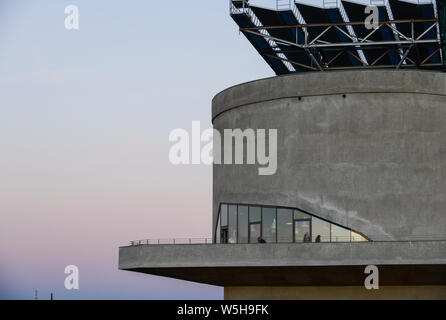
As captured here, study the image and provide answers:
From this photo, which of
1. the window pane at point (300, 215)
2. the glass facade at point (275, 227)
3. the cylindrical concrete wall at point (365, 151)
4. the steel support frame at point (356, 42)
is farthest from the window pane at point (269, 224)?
the steel support frame at point (356, 42)

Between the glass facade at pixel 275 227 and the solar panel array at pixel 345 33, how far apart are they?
10.4 meters

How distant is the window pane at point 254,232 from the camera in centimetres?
4091

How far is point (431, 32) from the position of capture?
1842 inches

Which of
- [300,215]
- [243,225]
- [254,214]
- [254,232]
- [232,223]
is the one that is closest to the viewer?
[300,215]

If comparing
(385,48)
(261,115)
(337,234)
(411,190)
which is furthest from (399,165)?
(385,48)

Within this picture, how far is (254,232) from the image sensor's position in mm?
41031

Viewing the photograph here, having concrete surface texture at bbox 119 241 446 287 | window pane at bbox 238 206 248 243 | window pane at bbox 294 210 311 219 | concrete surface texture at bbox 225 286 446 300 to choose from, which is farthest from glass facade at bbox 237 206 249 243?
concrete surface texture at bbox 225 286 446 300

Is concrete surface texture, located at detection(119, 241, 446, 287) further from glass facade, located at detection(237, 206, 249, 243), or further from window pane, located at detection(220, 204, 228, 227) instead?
window pane, located at detection(220, 204, 228, 227)

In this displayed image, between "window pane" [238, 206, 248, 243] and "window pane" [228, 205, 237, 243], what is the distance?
0.32m

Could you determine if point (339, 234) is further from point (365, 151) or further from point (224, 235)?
point (224, 235)

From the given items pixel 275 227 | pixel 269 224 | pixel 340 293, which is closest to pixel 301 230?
pixel 275 227

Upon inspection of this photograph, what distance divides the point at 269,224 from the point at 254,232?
888 mm

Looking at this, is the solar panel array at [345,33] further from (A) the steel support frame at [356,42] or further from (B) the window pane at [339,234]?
(B) the window pane at [339,234]
